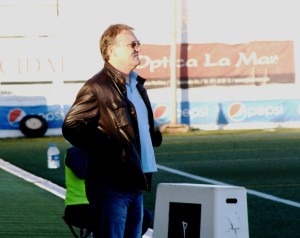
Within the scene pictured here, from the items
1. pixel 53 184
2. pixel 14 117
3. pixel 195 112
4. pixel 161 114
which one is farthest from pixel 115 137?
pixel 195 112

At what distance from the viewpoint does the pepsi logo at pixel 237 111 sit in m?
33.1

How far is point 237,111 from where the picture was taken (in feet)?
109

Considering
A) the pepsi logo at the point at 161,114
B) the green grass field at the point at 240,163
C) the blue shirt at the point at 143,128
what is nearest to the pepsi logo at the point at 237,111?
the green grass field at the point at 240,163

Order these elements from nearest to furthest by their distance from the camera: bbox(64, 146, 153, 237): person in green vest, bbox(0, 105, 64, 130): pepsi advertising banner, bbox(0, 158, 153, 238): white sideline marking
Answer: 1. bbox(64, 146, 153, 237): person in green vest
2. bbox(0, 158, 153, 238): white sideline marking
3. bbox(0, 105, 64, 130): pepsi advertising banner

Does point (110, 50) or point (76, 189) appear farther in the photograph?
point (76, 189)

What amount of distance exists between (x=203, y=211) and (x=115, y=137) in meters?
0.94

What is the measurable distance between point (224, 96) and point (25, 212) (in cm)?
1935

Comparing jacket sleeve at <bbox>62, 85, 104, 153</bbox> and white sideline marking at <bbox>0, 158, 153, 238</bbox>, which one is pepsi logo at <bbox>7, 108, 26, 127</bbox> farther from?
jacket sleeve at <bbox>62, 85, 104, 153</bbox>

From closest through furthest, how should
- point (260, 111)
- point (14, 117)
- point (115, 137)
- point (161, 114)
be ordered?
point (115, 137)
point (14, 117)
point (161, 114)
point (260, 111)

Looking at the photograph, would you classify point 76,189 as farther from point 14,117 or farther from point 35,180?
point 14,117

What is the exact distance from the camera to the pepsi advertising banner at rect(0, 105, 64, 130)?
3092cm

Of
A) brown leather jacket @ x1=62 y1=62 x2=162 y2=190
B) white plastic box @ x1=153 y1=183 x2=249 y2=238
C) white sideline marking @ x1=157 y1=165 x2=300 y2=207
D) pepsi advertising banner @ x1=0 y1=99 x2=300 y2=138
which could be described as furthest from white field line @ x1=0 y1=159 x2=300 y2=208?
pepsi advertising banner @ x1=0 y1=99 x2=300 y2=138

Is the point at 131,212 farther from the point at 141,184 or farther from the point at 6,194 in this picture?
the point at 6,194

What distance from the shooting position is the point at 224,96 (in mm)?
33188
